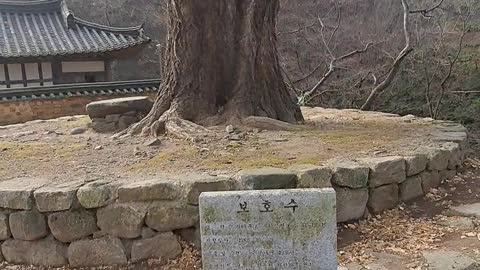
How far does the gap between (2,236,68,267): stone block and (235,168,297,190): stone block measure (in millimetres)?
1299

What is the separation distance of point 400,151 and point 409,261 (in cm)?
132

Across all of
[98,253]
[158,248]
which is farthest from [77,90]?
[158,248]

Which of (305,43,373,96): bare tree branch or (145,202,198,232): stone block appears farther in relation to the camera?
(305,43,373,96): bare tree branch

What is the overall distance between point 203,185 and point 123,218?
0.57 m

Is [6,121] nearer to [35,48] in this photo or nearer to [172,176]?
[35,48]

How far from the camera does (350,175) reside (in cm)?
333

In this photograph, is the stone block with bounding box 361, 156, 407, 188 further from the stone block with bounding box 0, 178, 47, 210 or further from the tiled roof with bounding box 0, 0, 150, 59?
the tiled roof with bounding box 0, 0, 150, 59

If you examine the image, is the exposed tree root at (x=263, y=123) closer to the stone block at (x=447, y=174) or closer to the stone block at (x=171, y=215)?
the stone block at (x=447, y=174)

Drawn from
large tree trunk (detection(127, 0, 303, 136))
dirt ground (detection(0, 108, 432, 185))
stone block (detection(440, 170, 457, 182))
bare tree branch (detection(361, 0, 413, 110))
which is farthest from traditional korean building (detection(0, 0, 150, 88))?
stone block (detection(440, 170, 457, 182))

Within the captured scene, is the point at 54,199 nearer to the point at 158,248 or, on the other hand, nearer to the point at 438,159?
the point at 158,248

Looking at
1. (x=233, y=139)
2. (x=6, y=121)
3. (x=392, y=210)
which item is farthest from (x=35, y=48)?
(x=392, y=210)

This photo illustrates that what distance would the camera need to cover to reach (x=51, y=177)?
3.40 metres

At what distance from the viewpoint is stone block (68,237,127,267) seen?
119 inches

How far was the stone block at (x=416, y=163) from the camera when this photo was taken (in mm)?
3656
